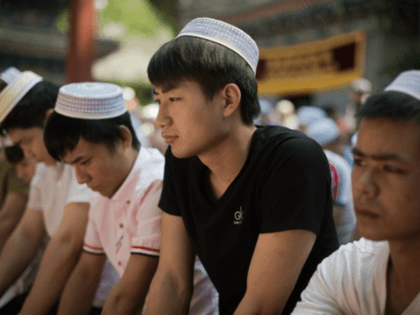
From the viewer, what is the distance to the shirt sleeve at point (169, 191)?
1914 millimetres

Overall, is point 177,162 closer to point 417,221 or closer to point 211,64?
point 211,64

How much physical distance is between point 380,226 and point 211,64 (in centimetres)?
72

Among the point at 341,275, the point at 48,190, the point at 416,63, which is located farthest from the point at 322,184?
the point at 416,63

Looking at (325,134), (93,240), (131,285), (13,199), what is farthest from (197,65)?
(325,134)

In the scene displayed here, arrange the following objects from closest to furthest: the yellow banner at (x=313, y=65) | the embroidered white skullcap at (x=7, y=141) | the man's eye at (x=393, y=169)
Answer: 1. the man's eye at (x=393, y=169)
2. the embroidered white skullcap at (x=7, y=141)
3. the yellow banner at (x=313, y=65)

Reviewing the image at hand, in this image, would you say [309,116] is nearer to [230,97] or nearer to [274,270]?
[230,97]

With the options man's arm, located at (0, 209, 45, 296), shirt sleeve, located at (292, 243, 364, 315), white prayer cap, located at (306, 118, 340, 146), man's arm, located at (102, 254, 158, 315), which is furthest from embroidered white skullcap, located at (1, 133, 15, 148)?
white prayer cap, located at (306, 118, 340, 146)

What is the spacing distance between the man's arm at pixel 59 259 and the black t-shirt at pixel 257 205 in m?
0.75

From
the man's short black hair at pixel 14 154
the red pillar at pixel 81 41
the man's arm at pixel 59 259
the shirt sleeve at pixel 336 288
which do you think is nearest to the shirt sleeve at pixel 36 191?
the man's short black hair at pixel 14 154

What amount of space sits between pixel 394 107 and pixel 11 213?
103 inches

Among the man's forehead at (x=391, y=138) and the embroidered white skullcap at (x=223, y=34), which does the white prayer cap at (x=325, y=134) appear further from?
the man's forehead at (x=391, y=138)

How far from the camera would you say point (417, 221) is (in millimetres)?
1168

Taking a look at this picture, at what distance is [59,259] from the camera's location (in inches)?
96.5

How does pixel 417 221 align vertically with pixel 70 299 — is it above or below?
above
